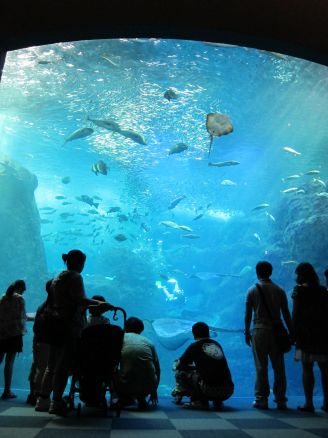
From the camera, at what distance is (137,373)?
13.1ft

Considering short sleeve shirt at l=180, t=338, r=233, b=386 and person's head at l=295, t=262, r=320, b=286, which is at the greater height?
person's head at l=295, t=262, r=320, b=286

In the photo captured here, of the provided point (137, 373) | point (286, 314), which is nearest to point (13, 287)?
point (137, 373)

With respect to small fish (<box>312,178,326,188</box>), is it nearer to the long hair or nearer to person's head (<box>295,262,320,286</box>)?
person's head (<box>295,262,320,286</box>)

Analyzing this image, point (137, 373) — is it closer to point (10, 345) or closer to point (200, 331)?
point (200, 331)

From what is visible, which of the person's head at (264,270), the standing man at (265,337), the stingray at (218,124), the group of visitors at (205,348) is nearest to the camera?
the group of visitors at (205,348)

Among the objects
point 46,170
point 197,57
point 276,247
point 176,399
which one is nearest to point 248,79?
point 197,57

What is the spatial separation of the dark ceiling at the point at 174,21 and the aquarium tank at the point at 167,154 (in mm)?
3284

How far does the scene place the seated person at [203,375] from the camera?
4039mm

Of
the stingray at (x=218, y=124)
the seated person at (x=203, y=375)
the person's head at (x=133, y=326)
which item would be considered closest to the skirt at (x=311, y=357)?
the seated person at (x=203, y=375)

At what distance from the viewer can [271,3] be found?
8.68 ft

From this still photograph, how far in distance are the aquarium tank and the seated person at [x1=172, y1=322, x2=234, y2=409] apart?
16.3 feet

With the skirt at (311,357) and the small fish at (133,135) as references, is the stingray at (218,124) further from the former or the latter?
the skirt at (311,357)

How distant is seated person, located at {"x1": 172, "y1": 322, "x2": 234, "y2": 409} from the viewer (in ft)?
13.3

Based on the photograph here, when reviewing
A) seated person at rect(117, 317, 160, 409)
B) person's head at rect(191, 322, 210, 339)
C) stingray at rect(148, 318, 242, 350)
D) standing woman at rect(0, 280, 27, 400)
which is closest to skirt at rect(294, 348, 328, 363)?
person's head at rect(191, 322, 210, 339)
